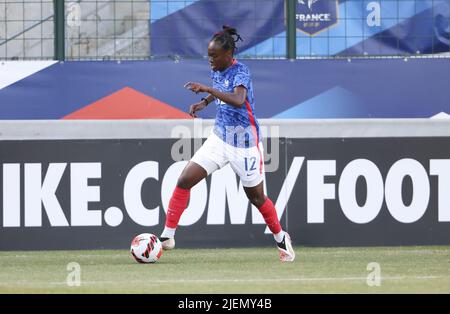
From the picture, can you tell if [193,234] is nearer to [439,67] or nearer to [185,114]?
[185,114]

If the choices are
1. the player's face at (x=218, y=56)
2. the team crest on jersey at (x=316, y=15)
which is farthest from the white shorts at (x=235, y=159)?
the team crest on jersey at (x=316, y=15)

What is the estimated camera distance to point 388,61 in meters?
14.8

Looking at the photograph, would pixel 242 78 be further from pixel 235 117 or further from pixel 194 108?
pixel 194 108

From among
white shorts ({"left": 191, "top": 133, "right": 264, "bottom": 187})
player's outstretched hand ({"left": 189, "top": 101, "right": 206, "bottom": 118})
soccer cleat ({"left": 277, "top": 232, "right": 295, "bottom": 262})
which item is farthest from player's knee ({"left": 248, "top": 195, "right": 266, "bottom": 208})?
player's outstretched hand ({"left": 189, "top": 101, "right": 206, "bottom": 118})

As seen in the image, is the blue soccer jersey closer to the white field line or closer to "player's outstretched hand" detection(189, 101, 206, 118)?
"player's outstretched hand" detection(189, 101, 206, 118)

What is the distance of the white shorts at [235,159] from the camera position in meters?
11.2

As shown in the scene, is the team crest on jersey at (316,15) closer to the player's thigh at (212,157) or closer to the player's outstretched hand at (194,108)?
the player's outstretched hand at (194,108)

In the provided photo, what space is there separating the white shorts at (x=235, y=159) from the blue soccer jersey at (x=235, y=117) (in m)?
0.06

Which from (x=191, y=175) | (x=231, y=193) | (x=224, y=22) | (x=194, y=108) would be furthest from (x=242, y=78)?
(x=224, y=22)

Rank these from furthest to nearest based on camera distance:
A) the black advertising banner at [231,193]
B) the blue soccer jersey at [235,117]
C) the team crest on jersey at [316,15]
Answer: the team crest on jersey at [316,15]
the black advertising banner at [231,193]
the blue soccer jersey at [235,117]

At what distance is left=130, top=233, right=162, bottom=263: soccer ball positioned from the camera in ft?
36.2

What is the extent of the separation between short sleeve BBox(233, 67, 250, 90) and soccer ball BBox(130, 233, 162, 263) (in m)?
1.62

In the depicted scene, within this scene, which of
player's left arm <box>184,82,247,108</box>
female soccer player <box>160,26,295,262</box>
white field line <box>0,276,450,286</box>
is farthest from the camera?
female soccer player <box>160,26,295,262</box>

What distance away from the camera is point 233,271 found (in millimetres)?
10406
